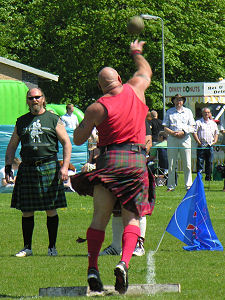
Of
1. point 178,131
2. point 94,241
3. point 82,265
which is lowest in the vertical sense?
point 82,265

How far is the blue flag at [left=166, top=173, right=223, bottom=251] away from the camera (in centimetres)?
818

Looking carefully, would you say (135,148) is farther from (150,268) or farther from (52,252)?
(52,252)

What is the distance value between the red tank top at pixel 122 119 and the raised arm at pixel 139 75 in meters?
0.10

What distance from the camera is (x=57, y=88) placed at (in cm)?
4097

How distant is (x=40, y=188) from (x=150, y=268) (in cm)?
159

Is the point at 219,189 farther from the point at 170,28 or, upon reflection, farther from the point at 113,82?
the point at 170,28

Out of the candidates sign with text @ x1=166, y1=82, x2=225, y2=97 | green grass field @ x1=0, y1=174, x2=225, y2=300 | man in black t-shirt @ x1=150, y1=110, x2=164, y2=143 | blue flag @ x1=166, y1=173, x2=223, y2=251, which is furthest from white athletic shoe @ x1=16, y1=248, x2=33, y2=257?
sign with text @ x1=166, y1=82, x2=225, y2=97

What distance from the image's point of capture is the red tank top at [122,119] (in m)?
5.79

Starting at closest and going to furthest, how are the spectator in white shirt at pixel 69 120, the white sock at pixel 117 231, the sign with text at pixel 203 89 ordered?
the white sock at pixel 117 231 < the spectator in white shirt at pixel 69 120 < the sign with text at pixel 203 89

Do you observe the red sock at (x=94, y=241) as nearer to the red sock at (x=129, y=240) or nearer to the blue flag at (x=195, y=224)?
the red sock at (x=129, y=240)

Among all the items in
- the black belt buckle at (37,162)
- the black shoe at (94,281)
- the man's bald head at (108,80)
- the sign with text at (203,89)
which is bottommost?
the black shoe at (94,281)

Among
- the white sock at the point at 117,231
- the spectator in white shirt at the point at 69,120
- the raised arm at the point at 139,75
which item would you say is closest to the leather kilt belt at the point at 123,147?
the raised arm at the point at 139,75

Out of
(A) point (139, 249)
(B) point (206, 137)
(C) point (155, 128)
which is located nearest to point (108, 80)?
(A) point (139, 249)

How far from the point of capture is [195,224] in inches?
323
